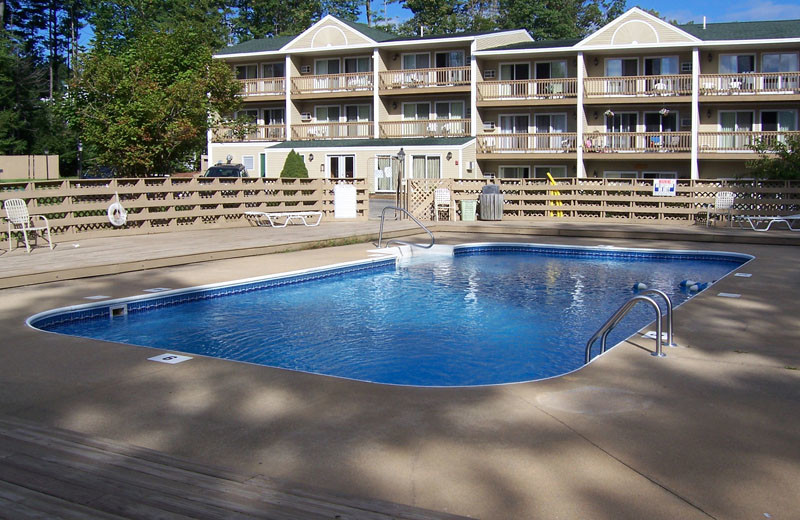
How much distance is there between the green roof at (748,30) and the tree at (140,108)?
76.5ft

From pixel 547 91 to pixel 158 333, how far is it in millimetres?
29516

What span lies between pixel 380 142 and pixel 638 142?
12.4 m

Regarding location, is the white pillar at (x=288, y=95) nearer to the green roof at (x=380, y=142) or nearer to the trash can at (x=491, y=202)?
the green roof at (x=380, y=142)

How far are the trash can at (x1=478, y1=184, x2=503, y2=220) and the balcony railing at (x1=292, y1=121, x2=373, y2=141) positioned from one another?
1703 cm

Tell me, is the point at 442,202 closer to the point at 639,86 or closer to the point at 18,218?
the point at 18,218

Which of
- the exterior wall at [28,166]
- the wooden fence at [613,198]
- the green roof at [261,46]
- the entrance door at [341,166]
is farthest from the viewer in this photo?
the exterior wall at [28,166]

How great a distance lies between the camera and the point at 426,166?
35719mm

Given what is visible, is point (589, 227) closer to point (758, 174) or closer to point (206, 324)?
point (758, 174)

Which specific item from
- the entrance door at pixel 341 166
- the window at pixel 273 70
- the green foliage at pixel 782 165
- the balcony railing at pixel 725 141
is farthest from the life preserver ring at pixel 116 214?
the window at pixel 273 70

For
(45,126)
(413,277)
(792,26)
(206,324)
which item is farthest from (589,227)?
(45,126)

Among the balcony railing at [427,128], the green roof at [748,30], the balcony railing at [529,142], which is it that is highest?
the green roof at [748,30]

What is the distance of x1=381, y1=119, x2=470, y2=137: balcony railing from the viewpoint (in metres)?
37.0

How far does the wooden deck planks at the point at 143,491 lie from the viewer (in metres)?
3.49

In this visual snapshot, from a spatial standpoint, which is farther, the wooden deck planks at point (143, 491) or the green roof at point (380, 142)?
the green roof at point (380, 142)
